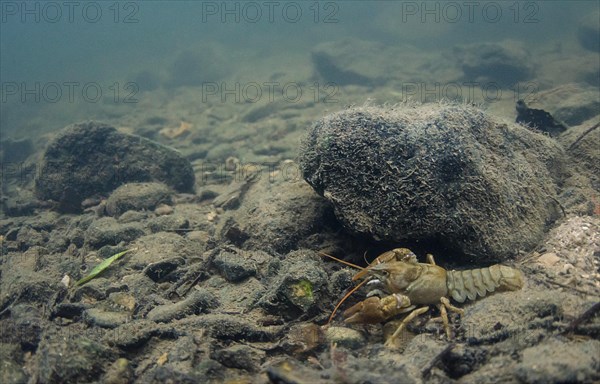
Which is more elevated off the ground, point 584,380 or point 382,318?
point 584,380

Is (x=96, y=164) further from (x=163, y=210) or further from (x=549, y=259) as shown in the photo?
(x=549, y=259)

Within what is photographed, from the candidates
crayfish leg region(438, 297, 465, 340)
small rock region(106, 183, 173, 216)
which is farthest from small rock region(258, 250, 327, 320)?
small rock region(106, 183, 173, 216)

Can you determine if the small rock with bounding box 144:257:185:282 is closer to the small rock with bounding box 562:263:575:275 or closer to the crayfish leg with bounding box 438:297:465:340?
the crayfish leg with bounding box 438:297:465:340

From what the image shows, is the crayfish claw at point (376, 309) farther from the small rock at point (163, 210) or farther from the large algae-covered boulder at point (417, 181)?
the small rock at point (163, 210)

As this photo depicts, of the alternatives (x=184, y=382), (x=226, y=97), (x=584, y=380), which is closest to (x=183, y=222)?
(x=184, y=382)

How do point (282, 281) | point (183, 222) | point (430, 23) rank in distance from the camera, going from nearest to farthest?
1. point (282, 281)
2. point (183, 222)
3. point (430, 23)

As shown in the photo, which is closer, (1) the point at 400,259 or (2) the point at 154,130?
(1) the point at 400,259

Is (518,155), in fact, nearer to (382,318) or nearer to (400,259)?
(400,259)
